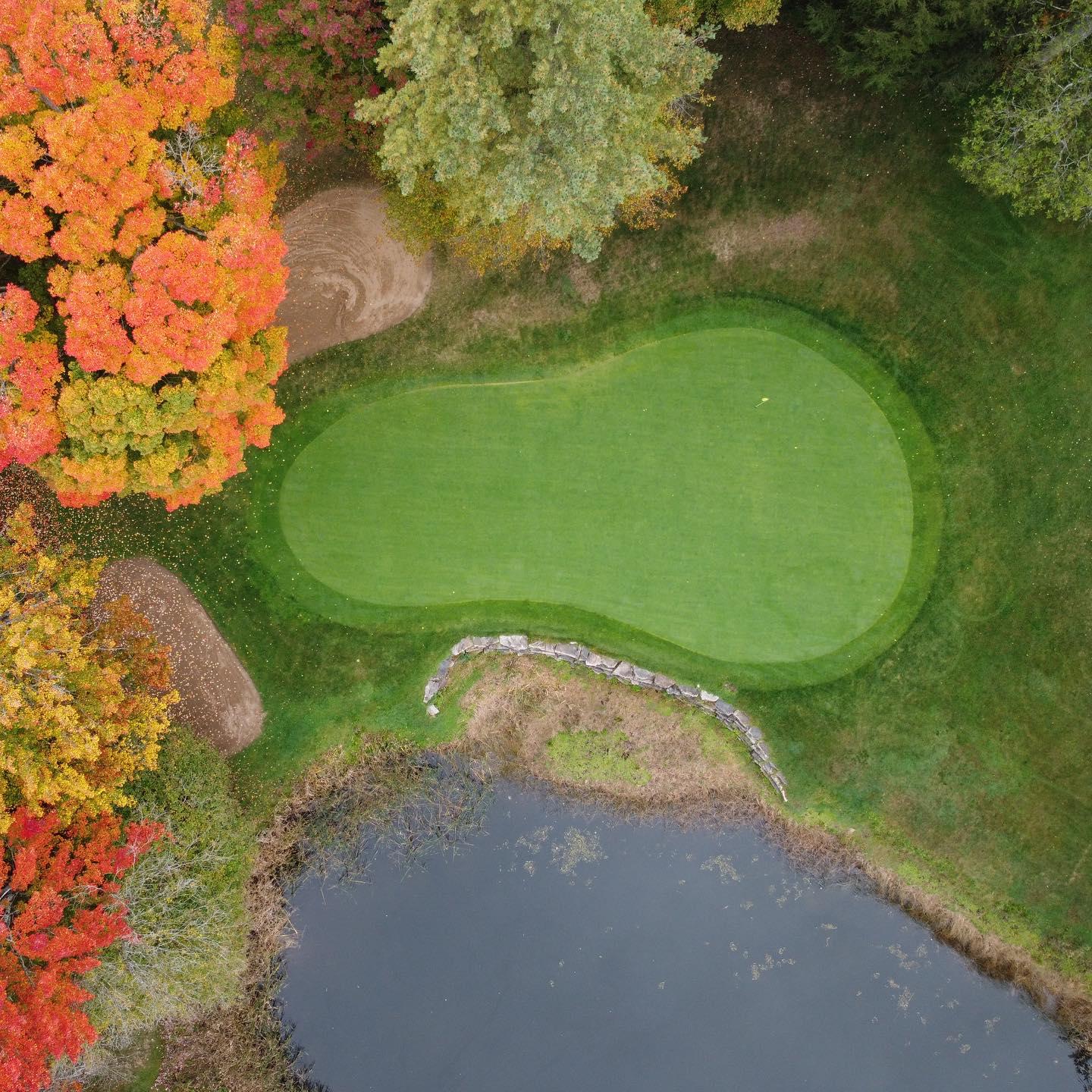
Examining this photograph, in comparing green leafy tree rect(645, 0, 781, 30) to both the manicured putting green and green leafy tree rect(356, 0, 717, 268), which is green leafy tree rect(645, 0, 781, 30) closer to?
green leafy tree rect(356, 0, 717, 268)

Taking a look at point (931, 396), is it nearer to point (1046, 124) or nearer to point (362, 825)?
point (1046, 124)

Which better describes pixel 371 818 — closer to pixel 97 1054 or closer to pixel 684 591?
pixel 97 1054

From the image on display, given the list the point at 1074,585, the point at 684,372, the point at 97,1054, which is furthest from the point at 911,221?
the point at 97,1054

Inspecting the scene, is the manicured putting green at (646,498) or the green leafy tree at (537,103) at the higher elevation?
the green leafy tree at (537,103)

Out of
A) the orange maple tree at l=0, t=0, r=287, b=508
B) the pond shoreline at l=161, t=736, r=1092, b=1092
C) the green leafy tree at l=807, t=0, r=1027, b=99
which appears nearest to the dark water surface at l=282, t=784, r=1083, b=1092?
the pond shoreline at l=161, t=736, r=1092, b=1092

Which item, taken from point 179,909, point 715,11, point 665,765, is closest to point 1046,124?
point 715,11

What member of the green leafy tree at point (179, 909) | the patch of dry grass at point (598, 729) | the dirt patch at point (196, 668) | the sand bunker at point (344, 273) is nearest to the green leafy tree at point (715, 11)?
the sand bunker at point (344, 273)

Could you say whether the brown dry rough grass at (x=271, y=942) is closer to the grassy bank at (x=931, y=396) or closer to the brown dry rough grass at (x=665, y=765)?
the brown dry rough grass at (x=665, y=765)
